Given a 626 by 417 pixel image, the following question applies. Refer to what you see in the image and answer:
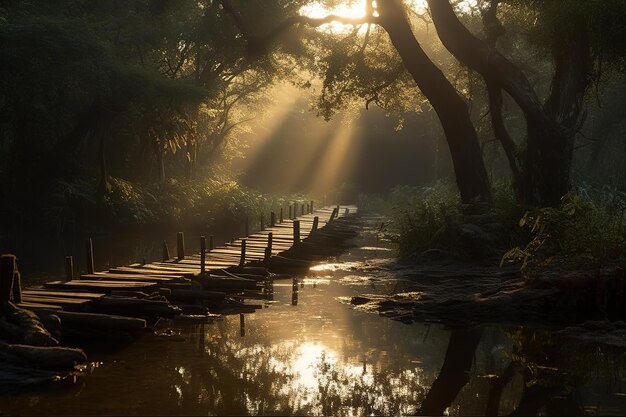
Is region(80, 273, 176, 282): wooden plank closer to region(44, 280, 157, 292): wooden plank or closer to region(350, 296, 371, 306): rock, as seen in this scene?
region(44, 280, 157, 292): wooden plank

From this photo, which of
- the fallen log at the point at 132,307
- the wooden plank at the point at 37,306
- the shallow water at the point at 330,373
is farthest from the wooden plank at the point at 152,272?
A: the wooden plank at the point at 37,306

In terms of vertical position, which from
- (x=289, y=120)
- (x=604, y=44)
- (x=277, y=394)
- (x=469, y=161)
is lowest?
(x=277, y=394)

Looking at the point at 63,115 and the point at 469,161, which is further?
the point at 63,115

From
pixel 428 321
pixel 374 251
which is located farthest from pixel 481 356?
pixel 374 251

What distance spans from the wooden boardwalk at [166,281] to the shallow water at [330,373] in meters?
1.15

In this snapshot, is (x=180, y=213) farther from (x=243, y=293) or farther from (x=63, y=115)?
(x=243, y=293)

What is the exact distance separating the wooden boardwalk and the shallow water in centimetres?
115

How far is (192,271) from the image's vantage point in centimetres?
1798

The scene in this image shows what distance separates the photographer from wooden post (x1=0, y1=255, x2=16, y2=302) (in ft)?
40.1

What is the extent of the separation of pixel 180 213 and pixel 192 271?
21.5m

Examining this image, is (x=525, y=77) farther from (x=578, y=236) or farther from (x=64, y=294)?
(x=64, y=294)

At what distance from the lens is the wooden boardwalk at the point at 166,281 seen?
13789mm

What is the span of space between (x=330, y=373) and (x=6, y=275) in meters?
5.10

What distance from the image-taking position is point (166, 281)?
1672 cm
